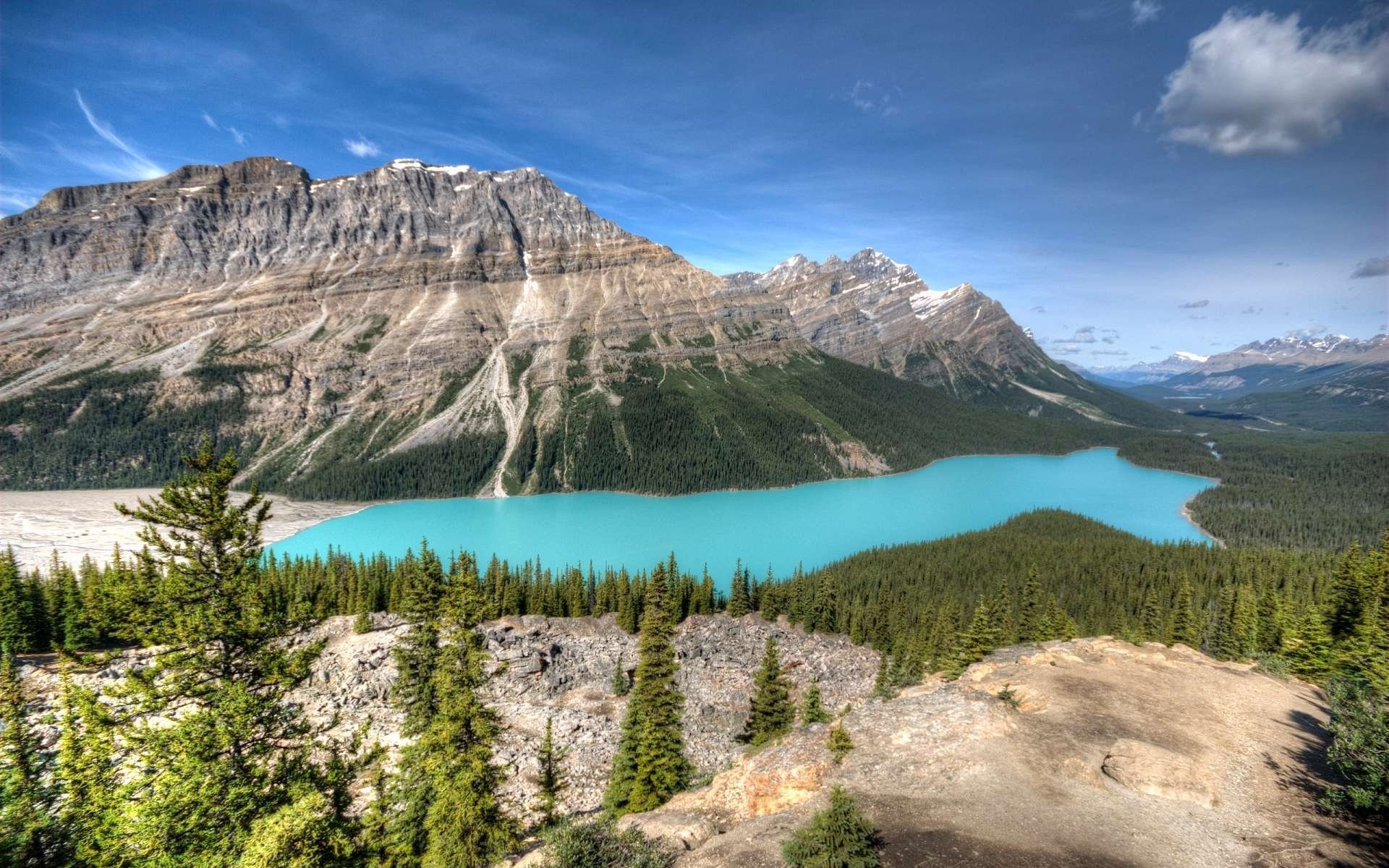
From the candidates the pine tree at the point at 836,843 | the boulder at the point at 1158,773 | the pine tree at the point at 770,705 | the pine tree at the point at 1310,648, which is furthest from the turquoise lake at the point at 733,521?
the pine tree at the point at 836,843

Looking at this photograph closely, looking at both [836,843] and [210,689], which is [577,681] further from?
[210,689]

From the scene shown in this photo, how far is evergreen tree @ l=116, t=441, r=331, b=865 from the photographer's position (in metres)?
11.5

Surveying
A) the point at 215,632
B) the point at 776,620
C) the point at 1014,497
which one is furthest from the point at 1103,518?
the point at 215,632

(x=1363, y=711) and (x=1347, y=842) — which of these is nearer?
(x=1347, y=842)

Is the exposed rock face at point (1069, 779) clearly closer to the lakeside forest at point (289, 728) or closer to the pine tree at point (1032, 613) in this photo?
A: the lakeside forest at point (289, 728)

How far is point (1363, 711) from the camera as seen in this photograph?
17.5m

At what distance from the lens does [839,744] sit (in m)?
22.0

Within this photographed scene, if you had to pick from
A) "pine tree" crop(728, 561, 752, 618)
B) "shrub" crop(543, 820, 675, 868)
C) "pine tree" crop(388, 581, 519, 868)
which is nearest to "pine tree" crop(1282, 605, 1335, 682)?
"shrub" crop(543, 820, 675, 868)

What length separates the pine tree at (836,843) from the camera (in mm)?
14062

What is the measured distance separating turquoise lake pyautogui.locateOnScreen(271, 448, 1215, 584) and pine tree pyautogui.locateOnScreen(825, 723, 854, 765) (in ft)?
235

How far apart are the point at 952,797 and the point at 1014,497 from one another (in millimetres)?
173715

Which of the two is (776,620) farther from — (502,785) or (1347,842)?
(1347,842)

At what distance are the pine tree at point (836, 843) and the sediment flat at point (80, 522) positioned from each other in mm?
100777

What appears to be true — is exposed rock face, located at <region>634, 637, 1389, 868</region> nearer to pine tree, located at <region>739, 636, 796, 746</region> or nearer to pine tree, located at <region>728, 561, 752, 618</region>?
pine tree, located at <region>739, 636, 796, 746</region>
